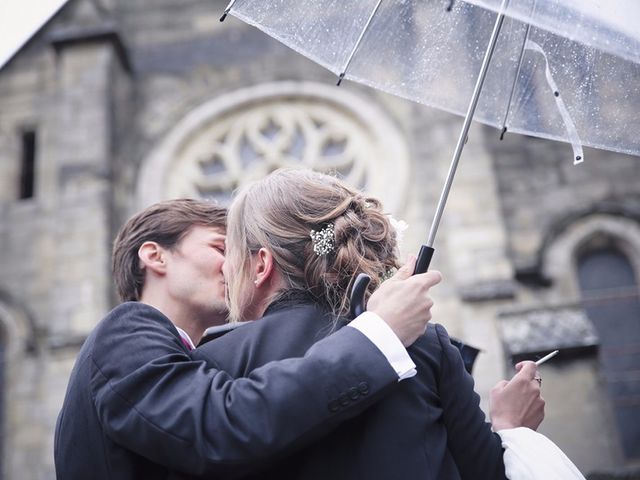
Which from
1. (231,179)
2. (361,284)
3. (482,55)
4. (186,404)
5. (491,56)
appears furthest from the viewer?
(231,179)

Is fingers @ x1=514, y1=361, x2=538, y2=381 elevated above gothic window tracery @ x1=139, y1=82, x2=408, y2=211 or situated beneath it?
situated beneath

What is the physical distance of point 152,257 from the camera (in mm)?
2455

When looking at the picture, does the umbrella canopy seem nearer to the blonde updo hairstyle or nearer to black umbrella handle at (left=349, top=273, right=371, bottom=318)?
the blonde updo hairstyle

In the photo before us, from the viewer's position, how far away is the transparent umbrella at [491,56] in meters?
2.40

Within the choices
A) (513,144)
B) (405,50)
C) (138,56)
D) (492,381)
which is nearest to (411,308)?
(405,50)

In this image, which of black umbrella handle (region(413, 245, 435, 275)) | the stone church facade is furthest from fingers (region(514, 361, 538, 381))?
the stone church facade

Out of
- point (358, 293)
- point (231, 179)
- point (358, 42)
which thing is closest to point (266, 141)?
point (231, 179)

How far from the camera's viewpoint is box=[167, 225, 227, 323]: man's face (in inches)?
97.0

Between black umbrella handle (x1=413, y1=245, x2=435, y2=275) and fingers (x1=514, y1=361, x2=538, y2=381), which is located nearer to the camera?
black umbrella handle (x1=413, y1=245, x2=435, y2=275)

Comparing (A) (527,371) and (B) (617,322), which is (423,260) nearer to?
(A) (527,371)

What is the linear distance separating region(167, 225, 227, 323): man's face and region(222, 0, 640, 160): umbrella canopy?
0.73m

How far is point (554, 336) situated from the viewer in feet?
23.5

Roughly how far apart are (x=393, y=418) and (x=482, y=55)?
55.9 inches

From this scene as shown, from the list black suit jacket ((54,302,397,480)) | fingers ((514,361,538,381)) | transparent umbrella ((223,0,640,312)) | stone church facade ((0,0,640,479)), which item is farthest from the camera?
stone church facade ((0,0,640,479))
